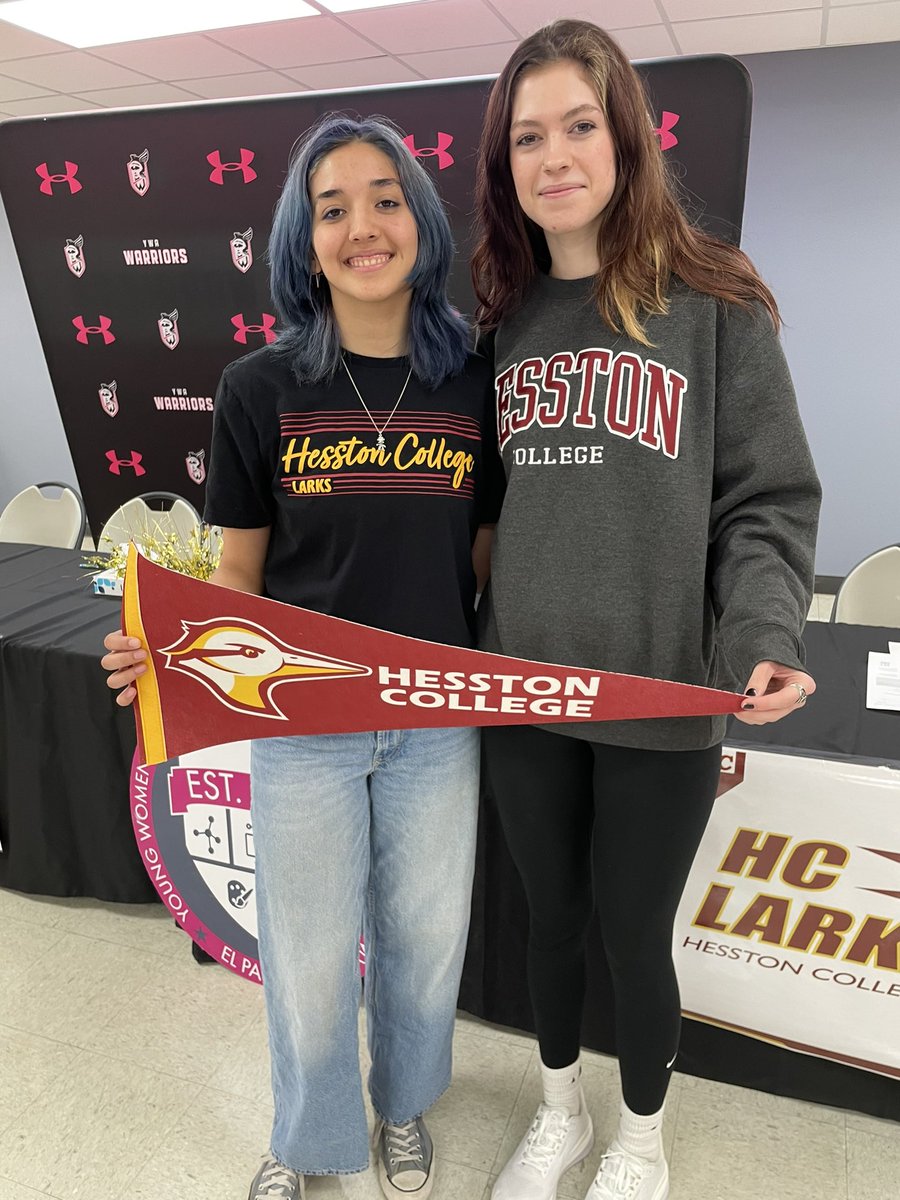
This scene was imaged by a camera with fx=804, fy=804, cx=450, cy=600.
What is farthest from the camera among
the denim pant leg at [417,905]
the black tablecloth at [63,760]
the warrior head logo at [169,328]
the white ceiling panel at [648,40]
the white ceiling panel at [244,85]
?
the white ceiling panel at [244,85]

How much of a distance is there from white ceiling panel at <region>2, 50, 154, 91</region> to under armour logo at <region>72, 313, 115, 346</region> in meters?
1.92

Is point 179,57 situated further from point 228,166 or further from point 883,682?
point 883,682

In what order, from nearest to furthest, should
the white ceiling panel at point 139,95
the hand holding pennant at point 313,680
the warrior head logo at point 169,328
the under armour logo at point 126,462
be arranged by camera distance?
the hand holding pennant at point 313,680 < the warrior head logo at point 169,328 < the under armour logo at point 126,462 < the white ceiling panel at point 139,95

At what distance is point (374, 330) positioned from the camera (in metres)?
1.15

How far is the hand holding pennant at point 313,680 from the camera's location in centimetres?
101

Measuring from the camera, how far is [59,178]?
349cm

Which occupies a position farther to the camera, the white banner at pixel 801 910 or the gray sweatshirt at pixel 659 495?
the white banner at pixel 801 910

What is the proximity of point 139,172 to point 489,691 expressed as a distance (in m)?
3.29

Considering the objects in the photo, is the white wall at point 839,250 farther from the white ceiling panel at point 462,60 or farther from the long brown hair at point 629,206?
the long brown hair at point 629,206

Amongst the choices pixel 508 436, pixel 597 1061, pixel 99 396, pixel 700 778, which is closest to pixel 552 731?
pixel 700 778

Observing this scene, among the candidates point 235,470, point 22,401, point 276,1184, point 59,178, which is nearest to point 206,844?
point 276,1184

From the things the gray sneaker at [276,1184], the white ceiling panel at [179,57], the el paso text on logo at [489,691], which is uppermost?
the white ceiling panel at [179,57]

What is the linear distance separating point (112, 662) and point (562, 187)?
90 centimetres

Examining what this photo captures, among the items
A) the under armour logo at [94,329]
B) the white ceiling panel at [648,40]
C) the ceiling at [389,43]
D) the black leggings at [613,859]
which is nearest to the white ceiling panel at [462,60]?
the ceiling at [389,43]
